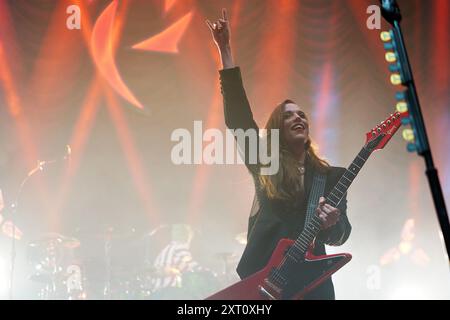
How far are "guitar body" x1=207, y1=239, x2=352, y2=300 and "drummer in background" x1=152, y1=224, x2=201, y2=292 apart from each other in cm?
116

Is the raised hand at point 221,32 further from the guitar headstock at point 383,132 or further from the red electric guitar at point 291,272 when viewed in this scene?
the red electric guitar at point 291,272

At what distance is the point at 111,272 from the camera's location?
20.4 feet

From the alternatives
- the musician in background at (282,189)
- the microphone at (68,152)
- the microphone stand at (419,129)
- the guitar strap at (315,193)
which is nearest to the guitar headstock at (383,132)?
the musician in background at (282,189)

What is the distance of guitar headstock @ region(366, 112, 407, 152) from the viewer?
5438 mm

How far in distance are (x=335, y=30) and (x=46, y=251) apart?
4072 millimetres

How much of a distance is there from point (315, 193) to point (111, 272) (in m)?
2.31

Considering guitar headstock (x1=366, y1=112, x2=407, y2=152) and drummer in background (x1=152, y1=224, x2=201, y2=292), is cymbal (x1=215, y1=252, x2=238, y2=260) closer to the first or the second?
drummer in background (x1=152, y1=224, x2=201, y2=292)

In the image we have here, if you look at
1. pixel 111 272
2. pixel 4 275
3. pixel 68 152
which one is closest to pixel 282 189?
pixel 111 272

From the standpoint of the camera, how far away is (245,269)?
18.3ft

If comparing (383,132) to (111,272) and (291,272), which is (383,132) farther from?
(111,272)

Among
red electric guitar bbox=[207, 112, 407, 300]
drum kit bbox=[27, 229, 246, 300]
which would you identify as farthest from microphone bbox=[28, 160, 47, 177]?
red electric guitar bbox=[207, 112, 407, 300]
